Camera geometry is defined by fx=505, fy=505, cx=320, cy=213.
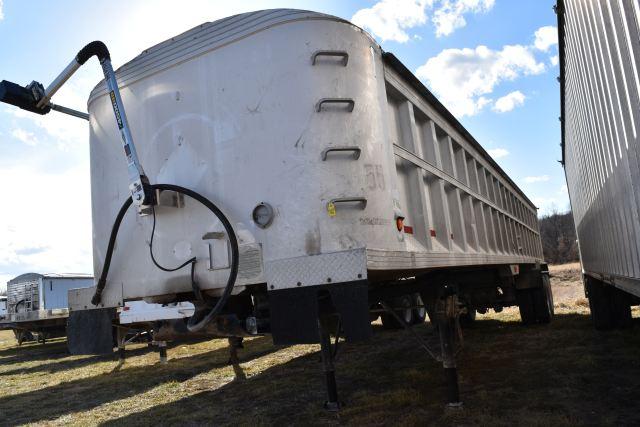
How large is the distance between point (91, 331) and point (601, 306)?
7.47 metres

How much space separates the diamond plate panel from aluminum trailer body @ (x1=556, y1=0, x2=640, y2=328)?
1.74 metres

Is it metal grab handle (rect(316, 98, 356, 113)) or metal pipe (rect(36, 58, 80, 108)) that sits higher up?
metal pipe (rect(36, 58, 80, 108))

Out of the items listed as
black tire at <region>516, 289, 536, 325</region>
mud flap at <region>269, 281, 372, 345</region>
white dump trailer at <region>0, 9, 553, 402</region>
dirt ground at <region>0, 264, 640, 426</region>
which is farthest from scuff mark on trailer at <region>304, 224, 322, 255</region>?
black tire at <region>516, 289, 536, 325</region>

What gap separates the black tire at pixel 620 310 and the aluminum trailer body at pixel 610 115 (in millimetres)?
2450

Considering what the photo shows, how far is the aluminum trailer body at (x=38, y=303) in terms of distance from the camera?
51.9ft

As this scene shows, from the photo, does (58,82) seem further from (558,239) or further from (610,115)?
(558,239)

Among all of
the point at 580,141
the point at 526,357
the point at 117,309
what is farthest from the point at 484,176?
the point at 117,309

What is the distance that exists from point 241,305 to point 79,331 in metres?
1.49

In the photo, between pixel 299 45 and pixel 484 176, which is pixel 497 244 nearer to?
pixel 484 176

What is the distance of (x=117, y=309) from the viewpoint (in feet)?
14.5

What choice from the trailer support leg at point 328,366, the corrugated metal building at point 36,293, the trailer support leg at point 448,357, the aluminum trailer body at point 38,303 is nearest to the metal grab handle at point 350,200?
the trailer support leg at point 328,366

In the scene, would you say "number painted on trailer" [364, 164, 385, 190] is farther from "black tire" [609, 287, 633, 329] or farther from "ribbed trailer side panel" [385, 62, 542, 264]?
"black tire" [609, 287, 633, 329]

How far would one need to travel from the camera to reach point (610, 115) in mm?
3557

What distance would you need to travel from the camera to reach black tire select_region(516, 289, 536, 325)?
944cm
